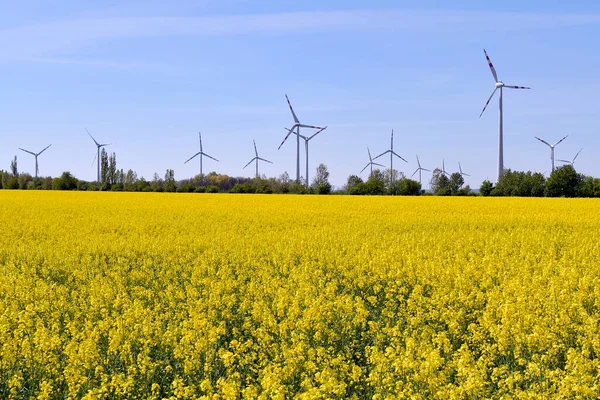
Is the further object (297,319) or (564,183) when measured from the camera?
(564,183)

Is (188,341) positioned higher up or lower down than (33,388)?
higher up

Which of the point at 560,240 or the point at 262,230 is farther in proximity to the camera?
the point at 262,230

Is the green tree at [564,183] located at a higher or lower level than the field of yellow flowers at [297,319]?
higher

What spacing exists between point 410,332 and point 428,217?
26.0 meters

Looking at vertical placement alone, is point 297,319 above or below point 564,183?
below

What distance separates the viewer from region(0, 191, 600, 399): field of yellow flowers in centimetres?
702

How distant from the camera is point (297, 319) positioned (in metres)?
10.0

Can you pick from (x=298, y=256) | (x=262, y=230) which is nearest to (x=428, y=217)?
(x=262, y=230)

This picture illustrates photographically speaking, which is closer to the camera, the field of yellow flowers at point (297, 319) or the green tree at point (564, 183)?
the field of yellow flowers at point (297, 319)

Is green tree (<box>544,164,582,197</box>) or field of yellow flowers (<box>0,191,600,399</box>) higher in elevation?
green tree (<box>544,164,582,197</box>)

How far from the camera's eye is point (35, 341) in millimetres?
8266

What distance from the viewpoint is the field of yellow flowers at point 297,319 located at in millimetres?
7023

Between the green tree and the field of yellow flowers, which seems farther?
the green tree

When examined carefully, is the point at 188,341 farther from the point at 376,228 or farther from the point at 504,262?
the point at 376,228
